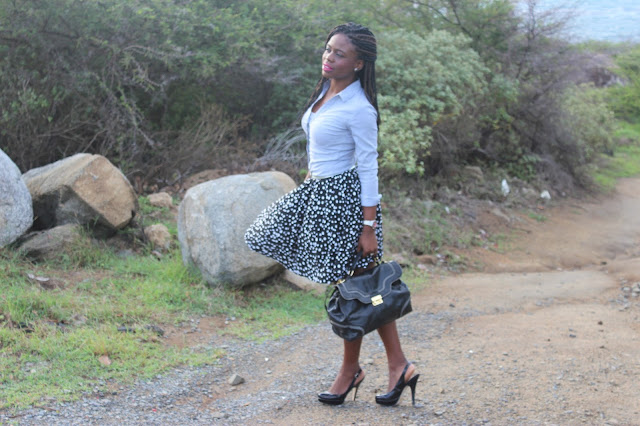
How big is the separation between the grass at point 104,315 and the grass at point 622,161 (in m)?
9.79

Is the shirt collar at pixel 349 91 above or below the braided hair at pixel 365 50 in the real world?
below

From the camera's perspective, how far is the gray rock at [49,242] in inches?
235

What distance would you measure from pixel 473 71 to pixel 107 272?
6951mm

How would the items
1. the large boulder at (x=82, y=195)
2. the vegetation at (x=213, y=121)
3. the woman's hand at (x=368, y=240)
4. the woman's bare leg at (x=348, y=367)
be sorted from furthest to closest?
the large boulder at (x=82, y=195) < the vegetation at (x=213, y=121) < the woman's bare leg at (x=348, y=367) < the woman's hand at (x=368, y=240)

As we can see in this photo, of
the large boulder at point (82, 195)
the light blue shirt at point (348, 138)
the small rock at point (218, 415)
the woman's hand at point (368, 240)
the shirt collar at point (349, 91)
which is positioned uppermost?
the shirt collar at point (349, 91)

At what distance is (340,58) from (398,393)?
1801 mm

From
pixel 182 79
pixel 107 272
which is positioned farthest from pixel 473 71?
pixel 107 272

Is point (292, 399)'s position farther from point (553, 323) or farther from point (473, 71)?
point (473, 71)

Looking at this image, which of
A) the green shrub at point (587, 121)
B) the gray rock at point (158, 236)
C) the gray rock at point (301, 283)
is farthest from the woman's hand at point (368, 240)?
the green shrub at point (587, 121)

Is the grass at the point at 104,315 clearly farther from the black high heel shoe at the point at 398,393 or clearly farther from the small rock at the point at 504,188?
the small rock at the point at 504,188

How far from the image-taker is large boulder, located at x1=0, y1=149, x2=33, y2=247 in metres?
5.74

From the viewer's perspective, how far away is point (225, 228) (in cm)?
561

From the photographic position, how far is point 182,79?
8.71 m

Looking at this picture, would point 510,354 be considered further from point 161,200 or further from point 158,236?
point 161,200
